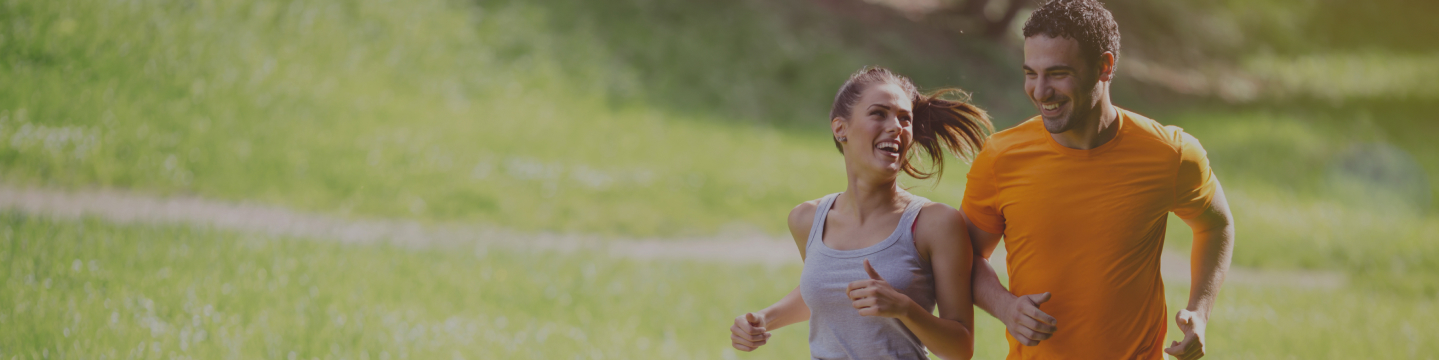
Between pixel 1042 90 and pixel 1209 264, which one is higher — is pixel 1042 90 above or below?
above

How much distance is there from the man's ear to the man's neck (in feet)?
0.26

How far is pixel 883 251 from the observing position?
3.04 metres

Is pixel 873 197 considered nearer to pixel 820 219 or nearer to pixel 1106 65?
pixel 820 219

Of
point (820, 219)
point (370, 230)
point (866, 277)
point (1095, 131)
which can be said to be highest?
point (1095, 131)

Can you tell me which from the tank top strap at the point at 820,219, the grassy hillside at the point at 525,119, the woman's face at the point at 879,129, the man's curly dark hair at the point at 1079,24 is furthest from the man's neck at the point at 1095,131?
the grassy hillside at the point at 525,119

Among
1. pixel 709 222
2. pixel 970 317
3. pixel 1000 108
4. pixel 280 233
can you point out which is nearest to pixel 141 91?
pixel 280 233

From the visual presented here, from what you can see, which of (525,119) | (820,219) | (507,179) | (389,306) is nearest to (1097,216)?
(820,219)

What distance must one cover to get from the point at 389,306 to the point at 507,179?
227 inches

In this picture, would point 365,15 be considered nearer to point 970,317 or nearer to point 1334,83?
point 970,317

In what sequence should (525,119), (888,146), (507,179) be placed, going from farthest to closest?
(525,119)
(507,179)
(888,146)

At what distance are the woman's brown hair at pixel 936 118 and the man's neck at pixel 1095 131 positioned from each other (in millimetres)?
403

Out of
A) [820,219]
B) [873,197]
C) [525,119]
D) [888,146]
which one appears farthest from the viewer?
[525,119]

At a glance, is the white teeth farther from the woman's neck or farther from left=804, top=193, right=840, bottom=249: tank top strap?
left=804, top=193, right=840, bottom=249: tank top strap

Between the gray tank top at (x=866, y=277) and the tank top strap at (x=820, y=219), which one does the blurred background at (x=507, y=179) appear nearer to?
the tank top strap at (x=820, y=219)
